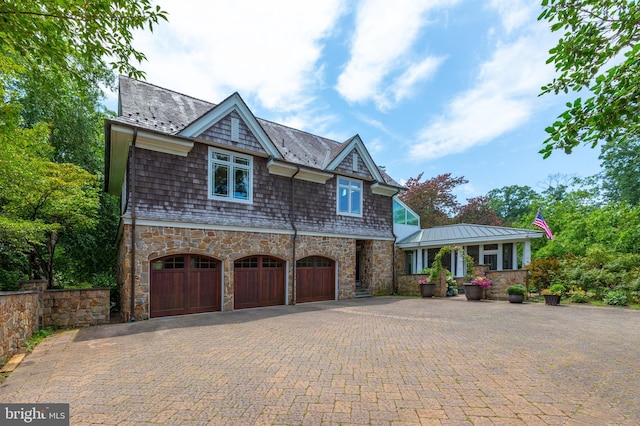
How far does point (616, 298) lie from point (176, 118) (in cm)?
1667

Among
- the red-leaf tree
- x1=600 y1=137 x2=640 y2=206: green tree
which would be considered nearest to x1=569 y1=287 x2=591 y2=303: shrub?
the red-leaf tree

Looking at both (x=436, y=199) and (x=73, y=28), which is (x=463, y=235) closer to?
(x=436, y=199)

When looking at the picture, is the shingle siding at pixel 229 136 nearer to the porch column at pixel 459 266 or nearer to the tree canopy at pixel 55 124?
the tree canopy at pixel 55 124

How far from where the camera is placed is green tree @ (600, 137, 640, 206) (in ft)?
91.5

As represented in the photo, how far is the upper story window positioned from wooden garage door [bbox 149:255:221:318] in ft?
7.72

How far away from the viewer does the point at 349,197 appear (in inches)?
593

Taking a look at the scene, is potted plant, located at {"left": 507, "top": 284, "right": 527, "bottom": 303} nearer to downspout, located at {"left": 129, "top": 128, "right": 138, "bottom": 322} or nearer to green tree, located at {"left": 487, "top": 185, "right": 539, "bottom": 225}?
downspout, located at {"left": 129, "top": 128, "right": 138, "bottom": 322}

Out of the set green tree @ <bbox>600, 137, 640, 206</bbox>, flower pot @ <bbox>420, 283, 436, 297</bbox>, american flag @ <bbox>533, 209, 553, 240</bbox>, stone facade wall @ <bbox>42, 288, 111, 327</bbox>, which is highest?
green tree @ <bbox>600, 137, 640, 206</bbox>

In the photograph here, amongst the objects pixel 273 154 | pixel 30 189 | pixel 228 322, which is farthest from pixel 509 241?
pixel 30 189

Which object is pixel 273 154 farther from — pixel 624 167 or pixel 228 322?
pixel 624 167

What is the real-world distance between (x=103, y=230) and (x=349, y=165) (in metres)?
12.0

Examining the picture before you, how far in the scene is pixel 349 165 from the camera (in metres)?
15.0

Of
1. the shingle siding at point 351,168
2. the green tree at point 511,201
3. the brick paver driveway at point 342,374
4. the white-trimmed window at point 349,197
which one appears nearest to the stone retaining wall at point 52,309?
the brick paver driveway at point 342,374
